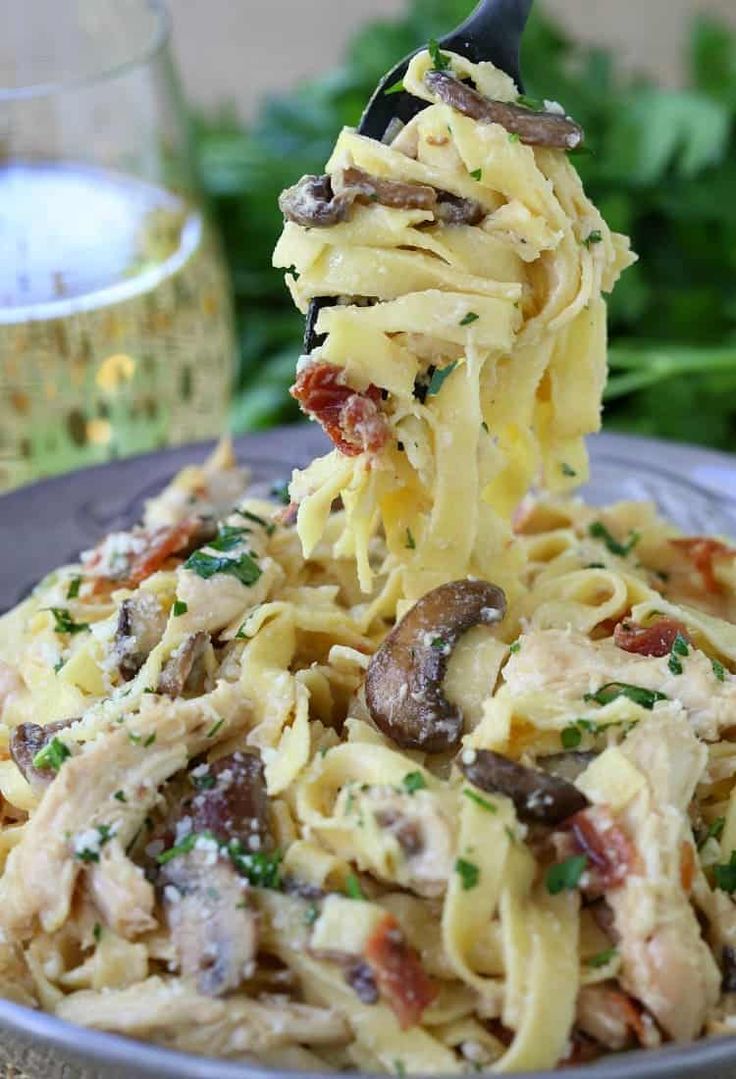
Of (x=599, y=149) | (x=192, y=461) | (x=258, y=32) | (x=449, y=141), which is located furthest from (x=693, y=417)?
(x=258, y=32)

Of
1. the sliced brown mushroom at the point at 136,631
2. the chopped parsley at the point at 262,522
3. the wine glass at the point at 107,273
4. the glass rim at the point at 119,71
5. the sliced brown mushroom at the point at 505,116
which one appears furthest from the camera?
the glass rim at the point at 119,71

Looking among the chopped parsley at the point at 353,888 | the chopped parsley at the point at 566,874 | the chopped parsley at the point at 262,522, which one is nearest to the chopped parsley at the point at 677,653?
the chopped parsley at the point at 566,874

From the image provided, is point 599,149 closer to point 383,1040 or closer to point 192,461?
point 192,461

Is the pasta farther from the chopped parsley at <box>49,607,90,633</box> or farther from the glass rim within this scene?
the glass rim

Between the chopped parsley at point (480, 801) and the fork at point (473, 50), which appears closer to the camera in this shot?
the chopped parsley at point (480, 801)

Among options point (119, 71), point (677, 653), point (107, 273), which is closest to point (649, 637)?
point (677, 653)

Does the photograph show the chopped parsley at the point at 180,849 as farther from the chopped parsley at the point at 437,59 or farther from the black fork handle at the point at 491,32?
the black fork handle at the point at 491,32
